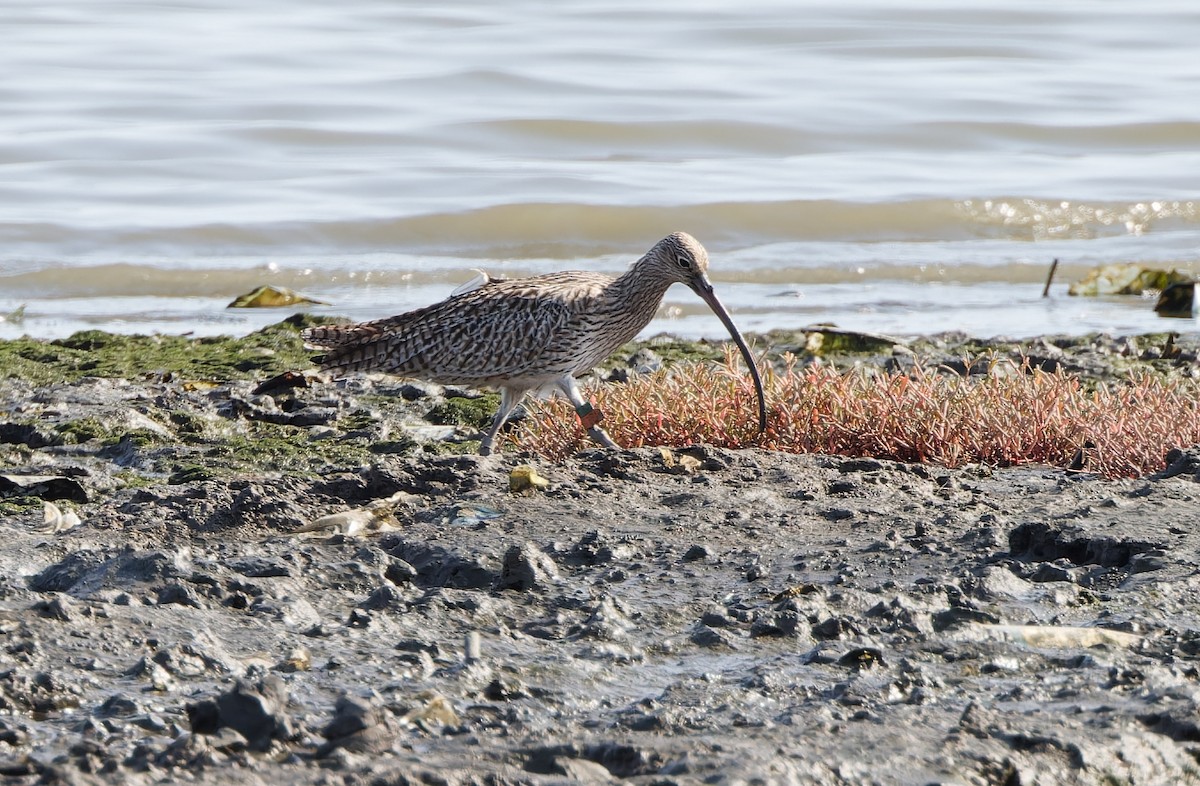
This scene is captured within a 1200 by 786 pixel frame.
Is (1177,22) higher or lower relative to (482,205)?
higher

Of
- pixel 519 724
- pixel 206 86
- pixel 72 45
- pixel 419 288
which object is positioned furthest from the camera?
pixel 72 45

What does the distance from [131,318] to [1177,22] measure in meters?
21.7

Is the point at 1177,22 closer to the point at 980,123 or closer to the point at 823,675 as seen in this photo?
the point at 980,123

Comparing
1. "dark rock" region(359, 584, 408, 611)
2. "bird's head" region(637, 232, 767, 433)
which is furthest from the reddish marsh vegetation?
"dark rock" region(359, 584, 408, 611)

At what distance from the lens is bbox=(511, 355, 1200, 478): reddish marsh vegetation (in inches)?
283

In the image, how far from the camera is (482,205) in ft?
62.9

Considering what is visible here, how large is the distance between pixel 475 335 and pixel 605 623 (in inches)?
137

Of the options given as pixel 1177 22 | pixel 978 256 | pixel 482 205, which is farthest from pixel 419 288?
pixel 1177 22

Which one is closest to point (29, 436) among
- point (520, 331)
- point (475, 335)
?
point (475, 335)

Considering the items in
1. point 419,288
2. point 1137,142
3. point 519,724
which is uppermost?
point 1137,142

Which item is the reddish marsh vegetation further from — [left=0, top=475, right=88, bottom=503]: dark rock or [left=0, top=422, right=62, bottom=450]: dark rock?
[left=0, top=422, right=62, bottom=450]: dark rock

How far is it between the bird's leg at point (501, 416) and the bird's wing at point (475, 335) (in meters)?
0.20

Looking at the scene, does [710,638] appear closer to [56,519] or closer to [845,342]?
[56,519]

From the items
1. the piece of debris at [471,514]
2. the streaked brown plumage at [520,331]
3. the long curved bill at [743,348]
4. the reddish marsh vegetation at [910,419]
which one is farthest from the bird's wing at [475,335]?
the piece of debris at [471,514]
